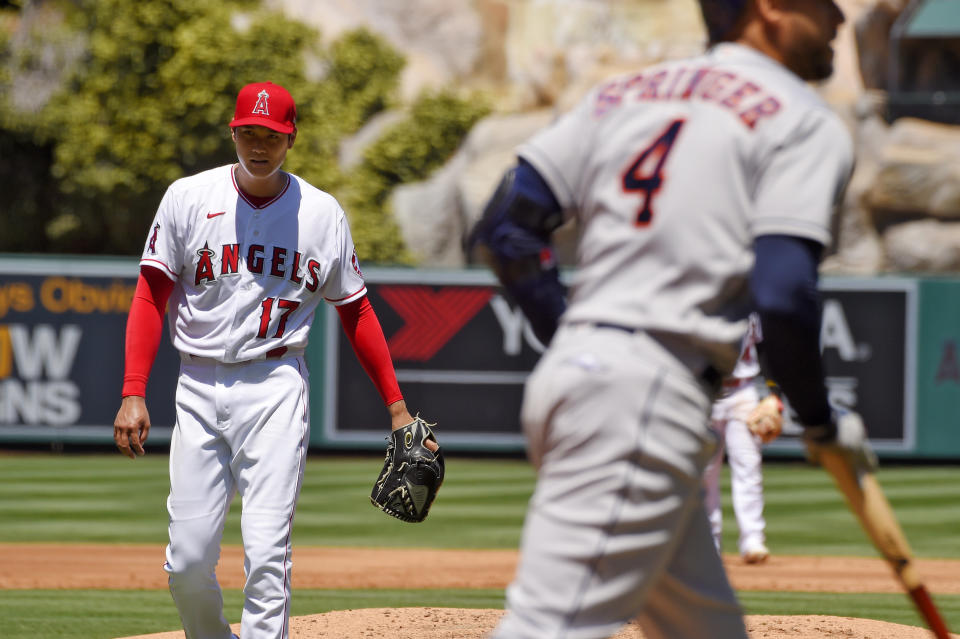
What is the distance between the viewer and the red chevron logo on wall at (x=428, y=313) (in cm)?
1326

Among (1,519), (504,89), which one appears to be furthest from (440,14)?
(1,519)

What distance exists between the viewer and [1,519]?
9906 mm

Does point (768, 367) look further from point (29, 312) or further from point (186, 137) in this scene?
point (186, 137)

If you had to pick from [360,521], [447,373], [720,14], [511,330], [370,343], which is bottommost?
[360,521]

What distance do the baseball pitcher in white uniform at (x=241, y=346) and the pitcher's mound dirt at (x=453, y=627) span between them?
1.36 metres

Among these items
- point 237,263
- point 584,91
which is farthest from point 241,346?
point 584,91

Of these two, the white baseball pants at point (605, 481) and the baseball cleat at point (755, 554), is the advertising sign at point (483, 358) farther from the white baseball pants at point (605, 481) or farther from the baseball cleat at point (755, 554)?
the white baseball pants at point (605, 481)

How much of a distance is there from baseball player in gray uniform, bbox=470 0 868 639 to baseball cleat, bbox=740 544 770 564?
18.4 feet

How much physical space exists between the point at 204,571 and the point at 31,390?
9.93 meters

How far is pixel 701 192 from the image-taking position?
92.9 inches

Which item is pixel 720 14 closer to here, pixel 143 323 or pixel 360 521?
pixel 143 323

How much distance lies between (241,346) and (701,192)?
2.02 metres

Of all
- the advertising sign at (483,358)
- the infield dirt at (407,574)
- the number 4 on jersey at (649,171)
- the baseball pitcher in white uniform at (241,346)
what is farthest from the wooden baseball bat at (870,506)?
the advertising sign at (483,358)

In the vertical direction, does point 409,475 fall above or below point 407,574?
above
